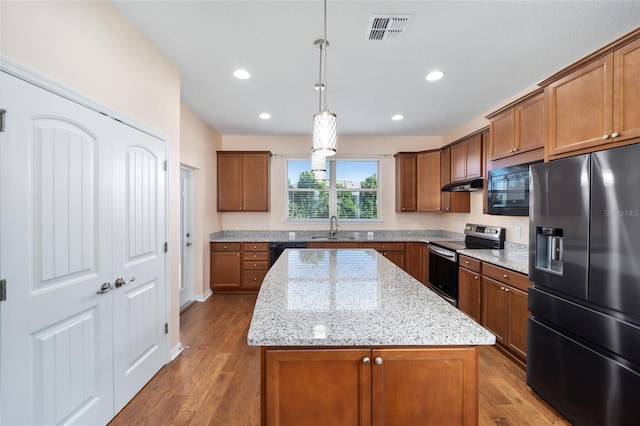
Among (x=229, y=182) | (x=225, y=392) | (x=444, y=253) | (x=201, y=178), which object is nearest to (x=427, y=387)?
(x=225, y=392)

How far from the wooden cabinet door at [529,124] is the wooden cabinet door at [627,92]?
2.71 ft

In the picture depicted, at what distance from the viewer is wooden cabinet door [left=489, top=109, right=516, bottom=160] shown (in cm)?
280

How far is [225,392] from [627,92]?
10.8 ft

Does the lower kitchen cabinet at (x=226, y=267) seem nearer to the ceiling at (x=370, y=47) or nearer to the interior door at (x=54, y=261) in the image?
the ceiling at (x=370, y=47)

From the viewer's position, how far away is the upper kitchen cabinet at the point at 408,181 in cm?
483

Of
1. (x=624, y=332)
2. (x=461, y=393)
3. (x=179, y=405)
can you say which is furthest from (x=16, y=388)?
(x=624, y=332)

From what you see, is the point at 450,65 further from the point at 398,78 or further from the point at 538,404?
the point at 538,404

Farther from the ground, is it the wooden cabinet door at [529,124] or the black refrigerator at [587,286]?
the wooden cabinet door at [529,124]

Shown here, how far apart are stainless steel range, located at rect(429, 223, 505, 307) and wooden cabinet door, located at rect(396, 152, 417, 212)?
86cm

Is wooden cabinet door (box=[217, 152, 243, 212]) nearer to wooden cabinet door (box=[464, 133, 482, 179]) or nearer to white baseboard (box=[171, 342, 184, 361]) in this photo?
white baseboard (box=[171, 342, 184, 361])

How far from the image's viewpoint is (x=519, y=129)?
2.71 m

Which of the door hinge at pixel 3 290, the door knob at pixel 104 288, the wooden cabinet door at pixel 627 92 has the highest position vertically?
the wooden cabinet door at pixel 627 92

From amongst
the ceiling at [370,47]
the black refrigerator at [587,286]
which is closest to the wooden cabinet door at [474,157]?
the ceiling at [370,47]

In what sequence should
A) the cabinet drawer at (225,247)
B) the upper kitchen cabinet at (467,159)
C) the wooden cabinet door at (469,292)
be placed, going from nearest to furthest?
1. the wooden cabinet door at (469,292)
2. the upper kitchen cabinet at (467,159)
3. the cabinet drawer at (225,247)
